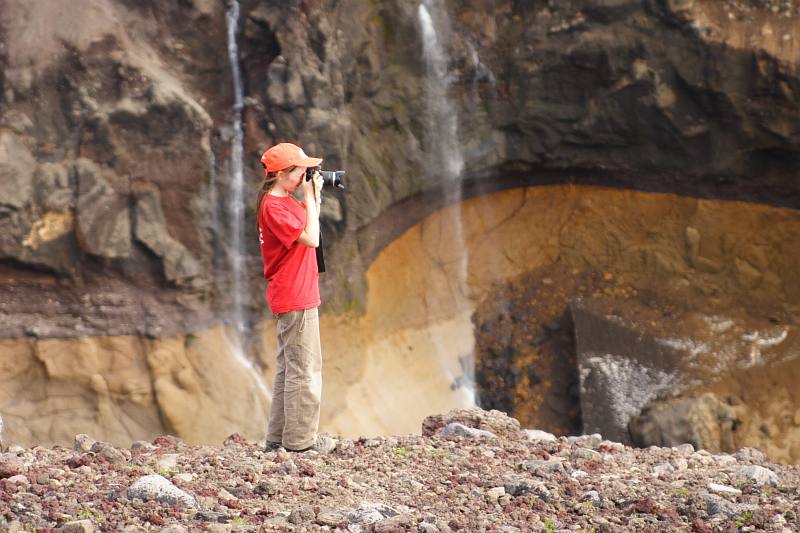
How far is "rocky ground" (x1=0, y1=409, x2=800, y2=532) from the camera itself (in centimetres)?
423

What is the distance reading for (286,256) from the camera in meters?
5.60

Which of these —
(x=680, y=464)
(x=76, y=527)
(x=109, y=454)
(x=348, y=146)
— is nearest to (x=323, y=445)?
(x=109, y=454)

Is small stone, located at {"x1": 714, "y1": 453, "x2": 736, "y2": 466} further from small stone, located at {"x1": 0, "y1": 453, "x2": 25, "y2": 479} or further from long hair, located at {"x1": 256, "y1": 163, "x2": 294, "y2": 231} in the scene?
small stone, located at {"x1": 0, "y1": 453, "x2": 25, "y2": 479}

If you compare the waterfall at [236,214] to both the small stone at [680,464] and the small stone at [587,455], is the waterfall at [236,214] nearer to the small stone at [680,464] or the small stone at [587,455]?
the small stone at [587,455]

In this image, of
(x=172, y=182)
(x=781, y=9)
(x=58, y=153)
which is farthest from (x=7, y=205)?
(x=781, y=9)

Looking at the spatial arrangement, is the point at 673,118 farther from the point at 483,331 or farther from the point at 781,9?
the point at 483,331

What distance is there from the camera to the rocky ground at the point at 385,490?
13.9 ft

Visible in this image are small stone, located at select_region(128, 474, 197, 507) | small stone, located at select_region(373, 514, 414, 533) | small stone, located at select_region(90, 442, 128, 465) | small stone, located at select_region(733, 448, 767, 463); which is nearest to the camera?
small stone, located at select_region(373, 514, 414, 533)

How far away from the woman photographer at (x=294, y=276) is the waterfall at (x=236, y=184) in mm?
4374

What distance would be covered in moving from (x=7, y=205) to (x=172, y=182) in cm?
137

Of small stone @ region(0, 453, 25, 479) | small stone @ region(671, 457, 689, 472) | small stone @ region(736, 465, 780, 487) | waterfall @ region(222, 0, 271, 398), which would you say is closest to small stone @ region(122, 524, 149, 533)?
small stone @ region(0, 453, 25, 479)

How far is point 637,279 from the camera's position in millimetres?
11812

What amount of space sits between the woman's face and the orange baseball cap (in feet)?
0.09

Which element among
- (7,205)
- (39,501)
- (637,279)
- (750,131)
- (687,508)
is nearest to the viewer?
(39,501)
